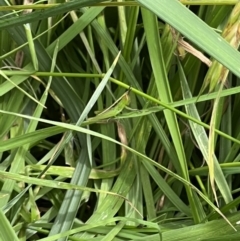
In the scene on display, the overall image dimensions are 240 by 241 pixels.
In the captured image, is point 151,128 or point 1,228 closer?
point 1,228

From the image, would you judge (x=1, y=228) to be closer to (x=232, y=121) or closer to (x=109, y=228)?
(x=109, y=228)

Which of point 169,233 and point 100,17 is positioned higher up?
point 100,17

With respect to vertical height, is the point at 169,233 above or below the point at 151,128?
below

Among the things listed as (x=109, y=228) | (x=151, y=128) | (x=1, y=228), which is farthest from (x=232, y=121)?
(x=1, y=228)

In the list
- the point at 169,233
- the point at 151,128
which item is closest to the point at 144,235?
the point at 169,233

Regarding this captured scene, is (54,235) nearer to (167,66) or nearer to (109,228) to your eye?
(109,228)

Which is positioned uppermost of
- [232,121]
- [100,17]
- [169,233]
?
[100,17]
